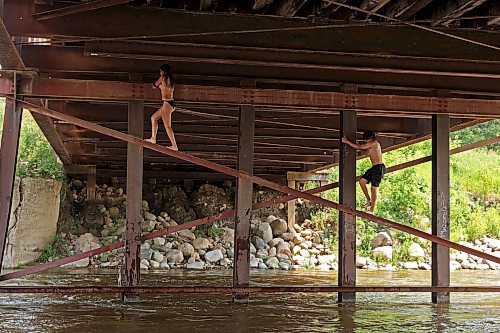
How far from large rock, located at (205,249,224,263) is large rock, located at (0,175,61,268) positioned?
4.54m

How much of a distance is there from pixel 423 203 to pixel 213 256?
8.61 meters

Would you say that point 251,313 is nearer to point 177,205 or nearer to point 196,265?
point 196,265

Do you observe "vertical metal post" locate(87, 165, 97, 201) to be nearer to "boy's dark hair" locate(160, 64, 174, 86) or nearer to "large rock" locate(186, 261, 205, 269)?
"large rock" locate(186, 261, 205, 269)

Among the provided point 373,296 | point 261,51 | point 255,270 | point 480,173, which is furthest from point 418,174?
point 261,51

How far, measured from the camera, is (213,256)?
19219mm

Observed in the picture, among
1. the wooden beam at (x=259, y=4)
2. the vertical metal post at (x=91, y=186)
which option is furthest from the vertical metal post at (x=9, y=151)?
the vertical metal post at (x=91, y=186)

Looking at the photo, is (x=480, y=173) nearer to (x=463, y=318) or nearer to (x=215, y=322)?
(x=463, y=318)

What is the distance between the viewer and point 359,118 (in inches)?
525

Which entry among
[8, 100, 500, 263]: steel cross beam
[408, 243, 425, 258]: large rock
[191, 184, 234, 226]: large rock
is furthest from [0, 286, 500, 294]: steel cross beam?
[191, 184, 234, 226]: large rock

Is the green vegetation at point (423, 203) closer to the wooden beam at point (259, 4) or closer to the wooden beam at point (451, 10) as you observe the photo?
the wooden beam at point (451, 10)

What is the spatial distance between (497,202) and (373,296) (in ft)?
49.8

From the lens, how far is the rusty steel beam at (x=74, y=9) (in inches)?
280

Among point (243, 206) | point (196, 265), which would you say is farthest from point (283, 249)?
point (243, 206)

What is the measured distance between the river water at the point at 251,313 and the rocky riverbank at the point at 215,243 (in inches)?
256
